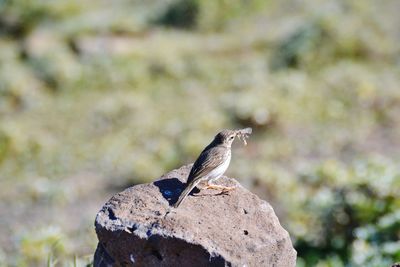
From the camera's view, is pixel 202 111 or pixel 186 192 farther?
pixel 202 111

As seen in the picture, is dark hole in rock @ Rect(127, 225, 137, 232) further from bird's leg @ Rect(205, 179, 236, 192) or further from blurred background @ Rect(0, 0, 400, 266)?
blurred background @ Rect(0, 0, 400, 266)

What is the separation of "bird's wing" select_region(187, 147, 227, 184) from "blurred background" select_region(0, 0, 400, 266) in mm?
1144

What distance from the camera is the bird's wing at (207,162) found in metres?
4.15

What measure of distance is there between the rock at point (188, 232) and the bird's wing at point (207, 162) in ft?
0.42

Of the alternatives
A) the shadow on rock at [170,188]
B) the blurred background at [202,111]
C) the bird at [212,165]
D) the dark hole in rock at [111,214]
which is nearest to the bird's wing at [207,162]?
the bird at [212,165]

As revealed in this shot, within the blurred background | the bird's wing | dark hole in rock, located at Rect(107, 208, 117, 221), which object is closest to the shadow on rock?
the bird's wing

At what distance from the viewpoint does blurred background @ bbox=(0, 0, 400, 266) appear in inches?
319

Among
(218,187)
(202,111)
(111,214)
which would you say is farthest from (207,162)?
(202,111)

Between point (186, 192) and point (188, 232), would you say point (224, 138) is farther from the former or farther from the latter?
point (188, 232)

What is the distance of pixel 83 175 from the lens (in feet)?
33.2

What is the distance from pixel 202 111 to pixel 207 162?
25.1ft

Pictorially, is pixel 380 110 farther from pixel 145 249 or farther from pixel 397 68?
pixel 145 249

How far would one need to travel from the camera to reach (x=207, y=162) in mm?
4305

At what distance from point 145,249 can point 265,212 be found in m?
0.69
